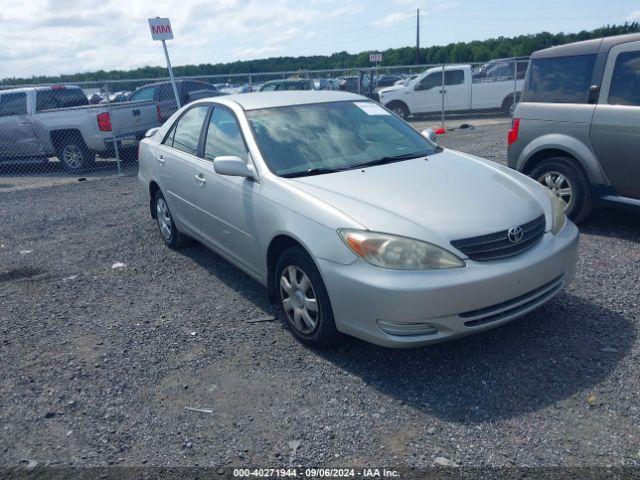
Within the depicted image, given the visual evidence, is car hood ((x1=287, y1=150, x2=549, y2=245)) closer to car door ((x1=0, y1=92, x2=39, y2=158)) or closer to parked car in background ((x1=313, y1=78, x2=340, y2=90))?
car door ((x1=0, y1=92, x2=39, y2=158))

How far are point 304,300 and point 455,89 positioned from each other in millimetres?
17339

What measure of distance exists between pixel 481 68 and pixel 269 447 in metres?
19.5

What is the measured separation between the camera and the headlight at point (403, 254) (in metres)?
3.12

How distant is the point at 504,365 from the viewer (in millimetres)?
3400

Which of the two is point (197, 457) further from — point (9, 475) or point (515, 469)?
point (515, 469)

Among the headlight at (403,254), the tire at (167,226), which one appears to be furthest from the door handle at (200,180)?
the headlight at (403,254)

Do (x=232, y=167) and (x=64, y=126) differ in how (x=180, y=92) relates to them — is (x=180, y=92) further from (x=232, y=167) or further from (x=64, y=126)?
(x=232, y=167)

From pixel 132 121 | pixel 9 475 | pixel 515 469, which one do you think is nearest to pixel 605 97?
pixel 515 469

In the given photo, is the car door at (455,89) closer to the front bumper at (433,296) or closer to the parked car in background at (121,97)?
the parked car in background at (121,97)

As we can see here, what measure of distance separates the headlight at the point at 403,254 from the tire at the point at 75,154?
33.2 feet

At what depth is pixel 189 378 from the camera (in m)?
3.52

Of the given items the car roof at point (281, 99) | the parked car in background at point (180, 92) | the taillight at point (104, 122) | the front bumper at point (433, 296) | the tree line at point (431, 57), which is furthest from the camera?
the tree line at point (431, 57)

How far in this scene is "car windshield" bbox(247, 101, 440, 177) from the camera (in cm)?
412

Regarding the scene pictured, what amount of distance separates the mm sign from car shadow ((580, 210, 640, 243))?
9.35 metres
